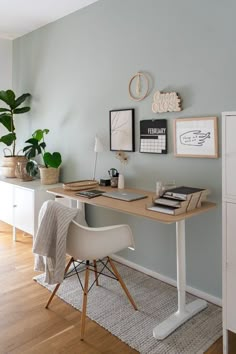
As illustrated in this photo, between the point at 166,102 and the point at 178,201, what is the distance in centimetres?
89

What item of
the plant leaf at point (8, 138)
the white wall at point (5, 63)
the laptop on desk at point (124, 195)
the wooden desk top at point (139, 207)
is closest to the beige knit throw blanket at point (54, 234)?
the wooden desk top at point (139, 207)

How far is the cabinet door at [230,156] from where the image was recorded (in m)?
1.67

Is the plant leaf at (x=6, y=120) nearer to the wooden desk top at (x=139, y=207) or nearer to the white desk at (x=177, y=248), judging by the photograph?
the wooden desk top at (x=139, y=207)

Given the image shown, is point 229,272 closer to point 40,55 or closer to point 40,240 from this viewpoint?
point 40,240

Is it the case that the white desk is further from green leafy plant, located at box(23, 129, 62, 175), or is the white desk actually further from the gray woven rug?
green leafy plant, located at box(23, 129, 62, 175)

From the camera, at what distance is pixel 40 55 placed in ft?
12.6

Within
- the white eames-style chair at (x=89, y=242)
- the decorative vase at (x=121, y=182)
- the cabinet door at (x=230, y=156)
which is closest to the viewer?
the cabinet door at (x=230, y=156)

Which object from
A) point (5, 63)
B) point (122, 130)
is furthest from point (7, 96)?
point (122, 130)

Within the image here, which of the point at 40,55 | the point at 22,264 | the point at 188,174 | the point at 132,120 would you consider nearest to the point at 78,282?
the point at 22,264

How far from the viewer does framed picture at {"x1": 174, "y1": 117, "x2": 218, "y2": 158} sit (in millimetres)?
2214

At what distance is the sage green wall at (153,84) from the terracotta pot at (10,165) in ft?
1.77

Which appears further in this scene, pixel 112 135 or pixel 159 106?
pixel 112 135

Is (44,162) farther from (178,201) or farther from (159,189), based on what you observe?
(178,201)

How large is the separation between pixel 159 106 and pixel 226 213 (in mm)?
1133
